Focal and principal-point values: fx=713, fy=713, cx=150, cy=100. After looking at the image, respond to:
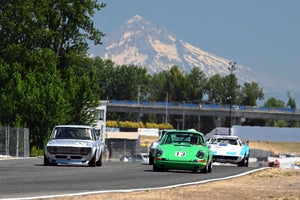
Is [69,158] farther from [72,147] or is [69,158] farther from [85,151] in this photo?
[85,151]

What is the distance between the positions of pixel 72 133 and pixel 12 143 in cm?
1356

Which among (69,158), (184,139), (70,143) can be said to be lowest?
(69,158)

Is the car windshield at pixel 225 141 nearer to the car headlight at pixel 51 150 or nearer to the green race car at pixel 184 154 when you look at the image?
the green race car at pixel 184 154

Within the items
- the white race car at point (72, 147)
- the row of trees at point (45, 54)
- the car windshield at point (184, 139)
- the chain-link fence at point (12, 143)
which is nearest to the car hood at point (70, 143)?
the white race car at point (72, 147)

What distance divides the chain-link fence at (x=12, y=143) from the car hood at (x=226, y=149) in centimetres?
1226

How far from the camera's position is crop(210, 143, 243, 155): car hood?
31.9 meters

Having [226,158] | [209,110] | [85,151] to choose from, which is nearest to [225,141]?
[226,158]

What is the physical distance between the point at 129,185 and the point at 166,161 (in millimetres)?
6135

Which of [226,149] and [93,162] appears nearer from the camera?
[93,162]

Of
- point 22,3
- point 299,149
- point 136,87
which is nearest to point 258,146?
point 299,149

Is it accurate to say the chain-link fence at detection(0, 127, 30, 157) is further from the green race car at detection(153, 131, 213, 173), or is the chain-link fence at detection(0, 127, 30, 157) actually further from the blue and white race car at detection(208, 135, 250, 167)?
the green race car at detection(153, 131, 213, 173)

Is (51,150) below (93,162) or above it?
above

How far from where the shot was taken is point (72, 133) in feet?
87.1

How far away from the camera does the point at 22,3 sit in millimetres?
61250
